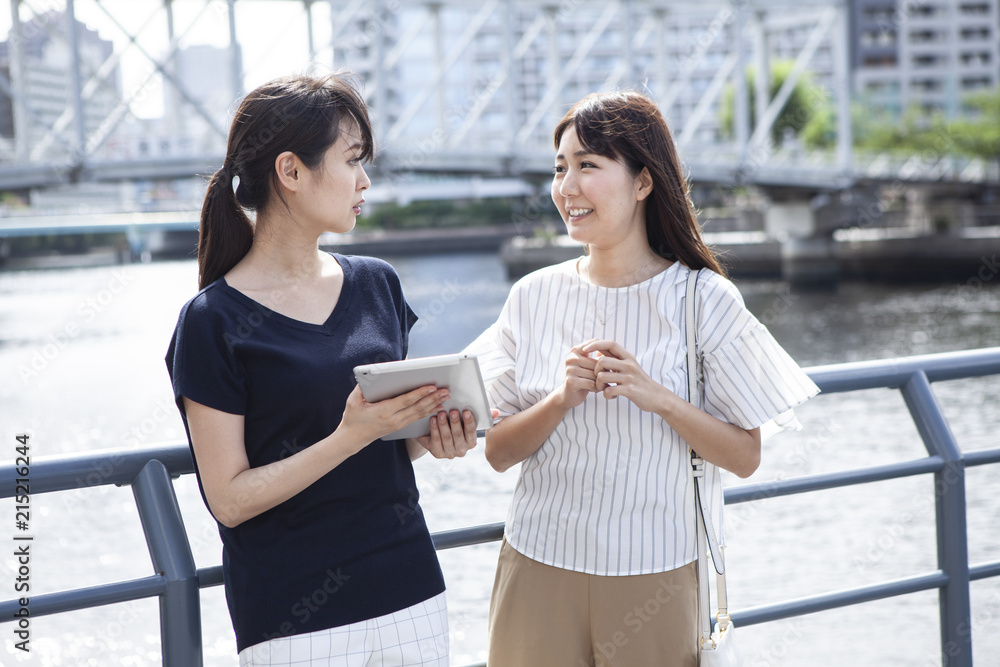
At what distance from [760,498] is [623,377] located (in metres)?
0.71

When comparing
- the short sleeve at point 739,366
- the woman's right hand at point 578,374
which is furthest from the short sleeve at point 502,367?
the short sleeve at point 739,366

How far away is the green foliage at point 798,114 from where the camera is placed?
55.0 metres

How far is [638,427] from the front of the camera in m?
1.60

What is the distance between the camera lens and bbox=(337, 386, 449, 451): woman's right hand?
134cm

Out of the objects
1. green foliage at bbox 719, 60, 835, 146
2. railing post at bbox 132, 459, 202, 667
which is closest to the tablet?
railing post at bbox 132, 459, 202, 667

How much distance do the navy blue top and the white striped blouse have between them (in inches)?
10.4

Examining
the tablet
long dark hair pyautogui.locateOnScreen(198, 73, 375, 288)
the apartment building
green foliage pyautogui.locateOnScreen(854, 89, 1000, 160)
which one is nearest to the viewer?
the tablet

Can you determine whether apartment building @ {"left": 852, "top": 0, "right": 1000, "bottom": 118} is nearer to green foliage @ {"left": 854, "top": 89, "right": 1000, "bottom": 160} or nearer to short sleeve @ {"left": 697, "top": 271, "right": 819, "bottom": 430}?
green foliage @ {"left": 854, "top": 89, "right": 1000, "bottom": 160}

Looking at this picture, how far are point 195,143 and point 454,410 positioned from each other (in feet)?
90.0

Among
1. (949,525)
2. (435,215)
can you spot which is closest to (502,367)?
(949,525)

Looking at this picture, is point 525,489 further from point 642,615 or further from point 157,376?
point 157,376

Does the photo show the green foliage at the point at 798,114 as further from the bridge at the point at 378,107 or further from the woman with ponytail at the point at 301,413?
the woman with ponytail at the point at 301,413

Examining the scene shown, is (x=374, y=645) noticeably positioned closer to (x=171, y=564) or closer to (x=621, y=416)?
(x=171, y=564)

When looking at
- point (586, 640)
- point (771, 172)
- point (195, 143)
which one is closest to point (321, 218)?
point (586, 640)
